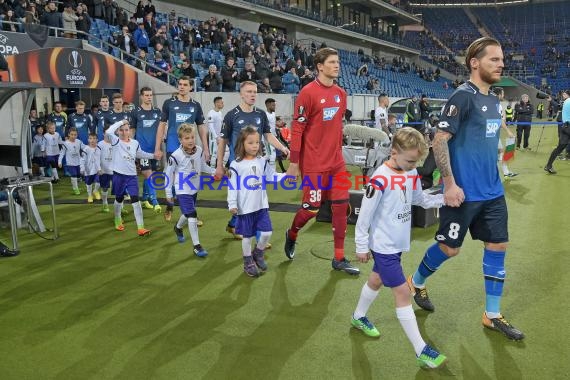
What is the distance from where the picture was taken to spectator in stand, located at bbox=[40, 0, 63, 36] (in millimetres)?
13812

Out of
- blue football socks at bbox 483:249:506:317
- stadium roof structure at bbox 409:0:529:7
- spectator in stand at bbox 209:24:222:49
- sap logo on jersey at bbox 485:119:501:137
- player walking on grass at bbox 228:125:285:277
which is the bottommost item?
blue football socks at bbox 483:249:506:317

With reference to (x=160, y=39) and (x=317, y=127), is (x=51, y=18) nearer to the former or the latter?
(x=160, y=39)

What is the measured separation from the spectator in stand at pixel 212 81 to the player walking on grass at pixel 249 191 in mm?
12075

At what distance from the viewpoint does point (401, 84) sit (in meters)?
38.2

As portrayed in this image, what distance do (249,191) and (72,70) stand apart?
10.0 m

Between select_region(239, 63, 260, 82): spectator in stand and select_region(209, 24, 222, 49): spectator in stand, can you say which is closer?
select_region(239, 63, 260, 82): spectator in stand

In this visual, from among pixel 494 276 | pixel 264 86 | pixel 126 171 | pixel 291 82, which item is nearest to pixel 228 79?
pixel 264 86

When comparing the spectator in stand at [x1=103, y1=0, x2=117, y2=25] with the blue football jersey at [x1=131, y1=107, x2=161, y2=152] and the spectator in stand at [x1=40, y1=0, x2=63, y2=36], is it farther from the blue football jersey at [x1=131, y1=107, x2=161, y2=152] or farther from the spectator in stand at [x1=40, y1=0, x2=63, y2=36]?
the blue football jersey at [x1=131, y1=107, x2=161, y2=152]

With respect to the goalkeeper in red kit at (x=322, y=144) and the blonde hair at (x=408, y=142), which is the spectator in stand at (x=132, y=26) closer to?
the goalkeeper in red kit at (x=322, y=144)

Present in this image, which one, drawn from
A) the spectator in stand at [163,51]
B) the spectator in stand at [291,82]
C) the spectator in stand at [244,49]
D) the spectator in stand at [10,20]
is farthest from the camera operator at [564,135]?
the spectator in stand at [10,20]

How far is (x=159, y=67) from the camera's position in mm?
15766

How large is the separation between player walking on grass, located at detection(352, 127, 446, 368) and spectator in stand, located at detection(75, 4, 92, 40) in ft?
45.7

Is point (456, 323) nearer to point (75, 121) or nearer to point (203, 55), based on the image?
point (75, 121)

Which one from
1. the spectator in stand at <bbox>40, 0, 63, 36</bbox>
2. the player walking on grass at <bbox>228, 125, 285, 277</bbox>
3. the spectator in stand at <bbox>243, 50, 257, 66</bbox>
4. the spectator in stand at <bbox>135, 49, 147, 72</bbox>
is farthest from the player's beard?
the spectator in stand at <bbox>243, 50, 257, 66</bbox>
